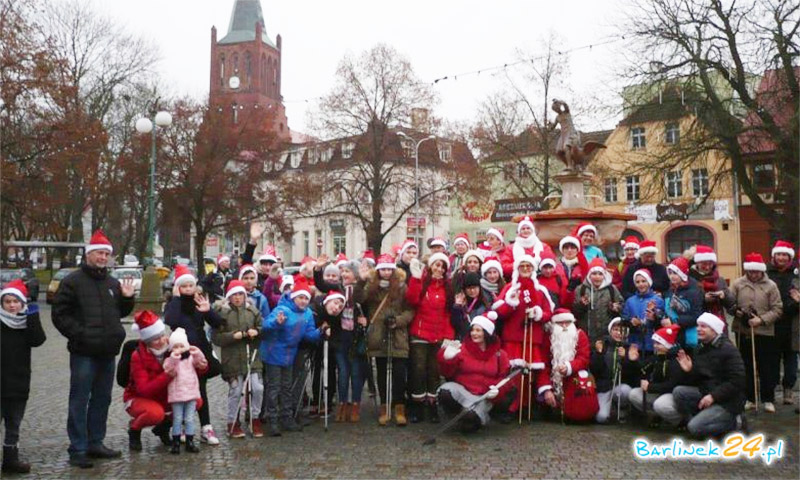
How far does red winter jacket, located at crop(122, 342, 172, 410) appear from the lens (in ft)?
22.8

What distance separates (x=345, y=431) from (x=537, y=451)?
7.00 ft

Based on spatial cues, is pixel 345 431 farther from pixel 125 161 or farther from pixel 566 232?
pixel 125 161

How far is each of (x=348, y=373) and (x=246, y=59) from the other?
95.3 metres

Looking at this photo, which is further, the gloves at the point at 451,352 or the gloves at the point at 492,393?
the gloves at the point at 451,352

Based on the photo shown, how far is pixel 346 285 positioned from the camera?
8883 millimetres

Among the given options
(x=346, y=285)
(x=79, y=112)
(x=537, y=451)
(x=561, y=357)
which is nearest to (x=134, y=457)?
(x=346, y=285)

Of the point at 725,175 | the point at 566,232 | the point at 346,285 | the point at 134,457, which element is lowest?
the point at 134,457

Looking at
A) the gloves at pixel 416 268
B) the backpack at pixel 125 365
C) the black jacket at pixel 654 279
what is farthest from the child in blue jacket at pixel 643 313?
the backpack at pixel 125 365

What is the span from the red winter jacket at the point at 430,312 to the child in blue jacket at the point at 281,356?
49.3 inches

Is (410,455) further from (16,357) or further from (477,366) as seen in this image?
(16,357)

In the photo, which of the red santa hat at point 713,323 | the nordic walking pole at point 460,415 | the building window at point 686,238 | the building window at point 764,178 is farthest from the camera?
the building window at point 686,238

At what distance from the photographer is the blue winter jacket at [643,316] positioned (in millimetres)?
7980

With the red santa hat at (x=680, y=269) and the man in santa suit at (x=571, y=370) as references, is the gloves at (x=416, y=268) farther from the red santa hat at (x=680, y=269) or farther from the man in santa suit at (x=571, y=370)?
the red santa hat at (x=680, y=269)

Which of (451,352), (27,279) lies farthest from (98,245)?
(27,279)
